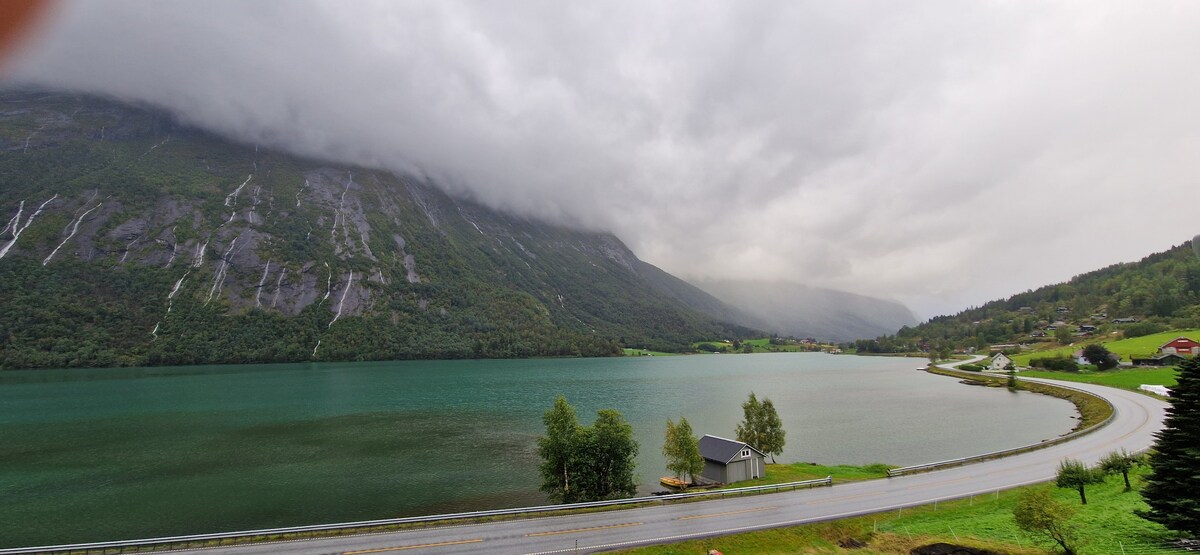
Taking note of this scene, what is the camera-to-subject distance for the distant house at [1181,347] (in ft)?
337

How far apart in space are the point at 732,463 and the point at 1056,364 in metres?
129

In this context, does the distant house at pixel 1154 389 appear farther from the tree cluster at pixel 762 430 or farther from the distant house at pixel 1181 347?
the tree cluster at pixel 762 430

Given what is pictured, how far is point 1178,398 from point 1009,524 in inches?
403

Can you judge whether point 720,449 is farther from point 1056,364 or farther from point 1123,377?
point 1056,364

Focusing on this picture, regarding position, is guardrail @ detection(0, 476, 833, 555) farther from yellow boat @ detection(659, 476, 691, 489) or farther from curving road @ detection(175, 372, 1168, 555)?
yellow boat @ detection(659, 476, 691, 489)

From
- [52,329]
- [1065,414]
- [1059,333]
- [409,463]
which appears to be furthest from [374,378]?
[1059,333]

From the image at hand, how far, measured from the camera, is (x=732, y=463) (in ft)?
147

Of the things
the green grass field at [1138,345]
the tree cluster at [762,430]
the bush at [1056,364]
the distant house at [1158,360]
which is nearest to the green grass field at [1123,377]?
the bush at [1056,364]

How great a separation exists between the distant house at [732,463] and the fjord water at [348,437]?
5.98 meters

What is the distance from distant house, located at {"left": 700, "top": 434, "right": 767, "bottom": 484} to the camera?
1759 inches

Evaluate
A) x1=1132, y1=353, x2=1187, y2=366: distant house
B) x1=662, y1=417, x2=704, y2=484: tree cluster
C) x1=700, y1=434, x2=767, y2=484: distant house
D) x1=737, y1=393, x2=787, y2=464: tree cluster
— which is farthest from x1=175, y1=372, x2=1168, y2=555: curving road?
x1=1132, y1=353, x2=1187, y2=366: distant house

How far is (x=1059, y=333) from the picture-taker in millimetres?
162500

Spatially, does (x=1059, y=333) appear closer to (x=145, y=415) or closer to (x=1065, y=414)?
(x=1065, y=414)

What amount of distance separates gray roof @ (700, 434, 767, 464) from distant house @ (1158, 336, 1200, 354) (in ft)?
379
